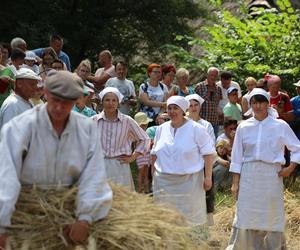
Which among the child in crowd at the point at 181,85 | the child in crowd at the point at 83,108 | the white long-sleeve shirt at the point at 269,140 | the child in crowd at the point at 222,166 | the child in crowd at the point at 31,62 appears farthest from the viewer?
the child in crowd at the point at 181,85

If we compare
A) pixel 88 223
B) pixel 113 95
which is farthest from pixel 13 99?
pixel 88 223

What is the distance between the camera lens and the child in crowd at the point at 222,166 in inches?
449

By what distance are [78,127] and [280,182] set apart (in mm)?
3921

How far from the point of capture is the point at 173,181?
8797mm

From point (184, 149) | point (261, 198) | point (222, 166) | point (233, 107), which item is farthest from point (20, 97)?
point (233, 107)

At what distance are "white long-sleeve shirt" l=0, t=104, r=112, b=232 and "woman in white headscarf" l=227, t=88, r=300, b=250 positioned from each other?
3508mm

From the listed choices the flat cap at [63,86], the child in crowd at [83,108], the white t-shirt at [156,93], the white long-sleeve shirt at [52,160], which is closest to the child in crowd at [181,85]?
the white t-shirt at [156,93]

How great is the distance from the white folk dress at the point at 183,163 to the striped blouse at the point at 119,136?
0.60ft

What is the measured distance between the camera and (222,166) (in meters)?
11.6

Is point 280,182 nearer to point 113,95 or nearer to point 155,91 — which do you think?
point 113,95

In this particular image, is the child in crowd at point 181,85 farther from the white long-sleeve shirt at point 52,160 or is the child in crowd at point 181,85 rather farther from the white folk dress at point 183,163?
the white long-sleeve shirt at point 52,160

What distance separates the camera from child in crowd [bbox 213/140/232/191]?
37.4 ft

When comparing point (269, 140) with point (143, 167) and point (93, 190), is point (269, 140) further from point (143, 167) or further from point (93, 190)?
point (93, 190)

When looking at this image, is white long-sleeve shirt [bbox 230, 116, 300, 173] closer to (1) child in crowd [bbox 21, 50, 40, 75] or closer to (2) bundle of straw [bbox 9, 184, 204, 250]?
(2) bundle of straw [bbox 9, 184, 204, 250]
